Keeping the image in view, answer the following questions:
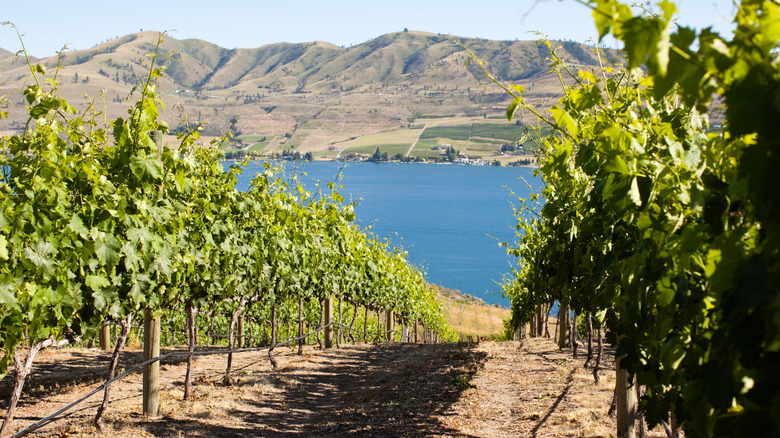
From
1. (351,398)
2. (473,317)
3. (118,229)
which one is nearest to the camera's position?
(118,229)

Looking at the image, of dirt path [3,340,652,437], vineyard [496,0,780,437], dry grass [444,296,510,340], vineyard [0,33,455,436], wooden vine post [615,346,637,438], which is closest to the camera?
vineyard [496,0,780,437]

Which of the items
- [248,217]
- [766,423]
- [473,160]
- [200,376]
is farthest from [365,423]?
[473,160]

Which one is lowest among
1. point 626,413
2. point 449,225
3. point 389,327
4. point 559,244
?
point 389,327

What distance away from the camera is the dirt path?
22.0 ft

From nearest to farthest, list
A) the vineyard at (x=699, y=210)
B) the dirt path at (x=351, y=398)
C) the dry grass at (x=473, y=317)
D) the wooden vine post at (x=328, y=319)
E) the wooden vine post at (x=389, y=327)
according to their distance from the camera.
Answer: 1. the vineyard at (x=699, y=210)
2. the dirt path at (x=351, y=398)
3. the wooden vine post at (x=328, y=319)
4. the wooden vine post at (x=389, y=327)
5. the dry grass at (x=473, y=317)

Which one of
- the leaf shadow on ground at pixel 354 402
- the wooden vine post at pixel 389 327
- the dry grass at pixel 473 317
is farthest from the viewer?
the dry grass at pixel 473 317

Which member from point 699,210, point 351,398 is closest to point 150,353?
point 351,398

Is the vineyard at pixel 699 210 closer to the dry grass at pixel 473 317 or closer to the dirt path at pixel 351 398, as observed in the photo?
the dirt path at pixel 351 398

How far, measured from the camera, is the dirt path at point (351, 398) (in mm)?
6699

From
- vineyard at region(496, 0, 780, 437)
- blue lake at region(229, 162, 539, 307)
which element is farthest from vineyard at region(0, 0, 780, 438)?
blue lake at region(229, 162, 539, 307)

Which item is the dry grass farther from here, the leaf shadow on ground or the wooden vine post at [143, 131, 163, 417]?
the wooden vine post at [143, 131, 163, 417]

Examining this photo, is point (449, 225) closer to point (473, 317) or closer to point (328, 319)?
point (473, 317)

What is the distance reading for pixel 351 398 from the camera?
9578 mm

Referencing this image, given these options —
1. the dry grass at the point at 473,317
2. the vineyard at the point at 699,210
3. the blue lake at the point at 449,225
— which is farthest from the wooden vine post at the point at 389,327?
the blue lake at the point at 449,225
